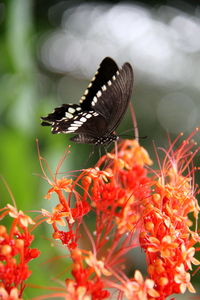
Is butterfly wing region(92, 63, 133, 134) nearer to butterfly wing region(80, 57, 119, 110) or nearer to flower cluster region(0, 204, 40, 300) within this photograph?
butterfly wing region(80, 57, 119, 110)

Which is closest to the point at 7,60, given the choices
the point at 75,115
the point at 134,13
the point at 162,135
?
the point at 75,115

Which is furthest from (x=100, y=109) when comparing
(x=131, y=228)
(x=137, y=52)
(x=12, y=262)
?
(x=137, y=52)

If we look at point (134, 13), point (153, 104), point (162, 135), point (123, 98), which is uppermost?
point (134, 13)

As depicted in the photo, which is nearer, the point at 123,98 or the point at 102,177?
the point at 102,177

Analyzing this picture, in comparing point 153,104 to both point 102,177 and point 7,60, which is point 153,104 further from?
point 102,177

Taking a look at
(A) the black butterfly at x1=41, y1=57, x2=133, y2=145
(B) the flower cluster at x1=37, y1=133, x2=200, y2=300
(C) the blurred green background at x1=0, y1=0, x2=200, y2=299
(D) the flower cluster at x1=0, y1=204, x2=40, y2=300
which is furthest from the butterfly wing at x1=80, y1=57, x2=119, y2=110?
(C) the blurred green background at x1=0, y1=0, x2=200, y2=299

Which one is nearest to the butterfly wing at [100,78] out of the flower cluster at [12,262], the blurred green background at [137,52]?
the flower cluster at [12,262]
